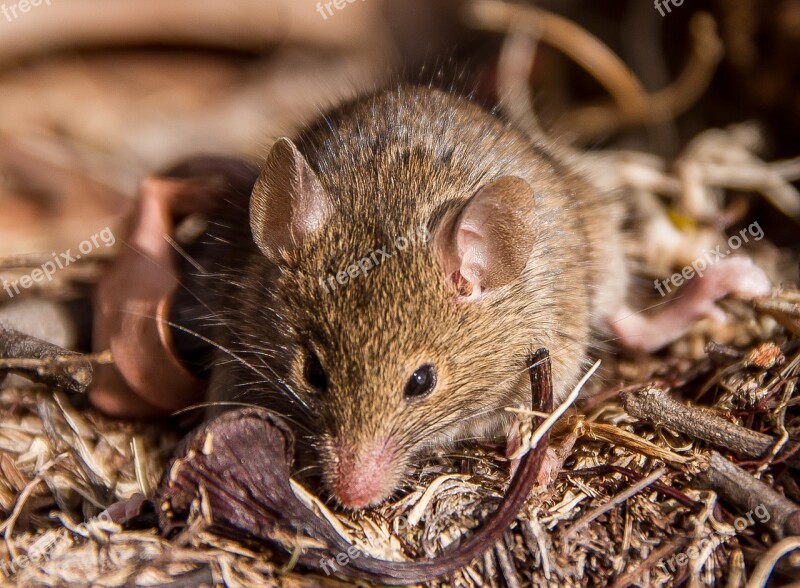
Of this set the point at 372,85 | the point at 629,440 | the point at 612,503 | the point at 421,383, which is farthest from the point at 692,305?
the point at 372,85

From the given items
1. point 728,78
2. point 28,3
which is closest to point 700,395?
point 728,78

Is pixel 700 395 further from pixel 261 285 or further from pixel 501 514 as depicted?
pixel 261 285

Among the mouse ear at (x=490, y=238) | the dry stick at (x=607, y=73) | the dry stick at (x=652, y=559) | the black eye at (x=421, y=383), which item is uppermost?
the dry stick at (x=607, y=73)

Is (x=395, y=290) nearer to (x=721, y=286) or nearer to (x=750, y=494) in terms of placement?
(x=750, y=494)

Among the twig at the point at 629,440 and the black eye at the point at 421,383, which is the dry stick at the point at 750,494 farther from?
the black eye at the point at 421,383

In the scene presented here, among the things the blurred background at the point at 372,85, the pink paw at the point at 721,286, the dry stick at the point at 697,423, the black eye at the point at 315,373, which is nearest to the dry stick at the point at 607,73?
the blurred background at the point at 372,85
